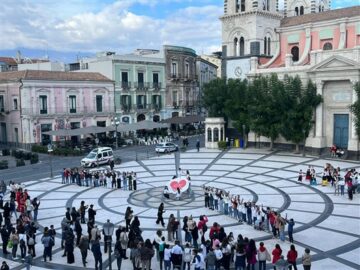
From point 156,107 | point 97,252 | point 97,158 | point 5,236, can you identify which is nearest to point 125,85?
point 156,107

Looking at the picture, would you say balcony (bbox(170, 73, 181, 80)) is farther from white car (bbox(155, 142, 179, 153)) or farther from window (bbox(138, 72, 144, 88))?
white car (bbox(155, 142, 179, 153))

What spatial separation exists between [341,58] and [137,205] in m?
22.8

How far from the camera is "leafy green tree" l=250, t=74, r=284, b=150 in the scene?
126 ft

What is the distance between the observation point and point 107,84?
177 ft

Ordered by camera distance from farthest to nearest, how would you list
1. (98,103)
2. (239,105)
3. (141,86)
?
(141,86) → (98,103) → (239,105)

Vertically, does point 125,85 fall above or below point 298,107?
above

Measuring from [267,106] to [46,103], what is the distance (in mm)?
24773

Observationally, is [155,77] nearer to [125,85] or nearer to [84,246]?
[125,85]

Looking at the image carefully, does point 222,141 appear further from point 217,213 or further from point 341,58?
point 217,213

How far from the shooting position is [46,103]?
4822cm

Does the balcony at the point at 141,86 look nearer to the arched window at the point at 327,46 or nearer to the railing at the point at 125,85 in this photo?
the railing at the point at 125,85

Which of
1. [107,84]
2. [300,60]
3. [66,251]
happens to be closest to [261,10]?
[300,60]

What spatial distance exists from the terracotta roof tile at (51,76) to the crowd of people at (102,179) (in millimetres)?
20887

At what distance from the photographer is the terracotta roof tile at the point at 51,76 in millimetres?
47362
